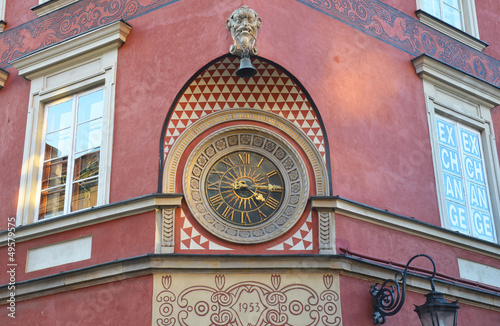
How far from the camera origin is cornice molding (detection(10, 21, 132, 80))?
A: 1148 cm

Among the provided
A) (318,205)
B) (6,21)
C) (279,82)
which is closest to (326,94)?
(279,82)

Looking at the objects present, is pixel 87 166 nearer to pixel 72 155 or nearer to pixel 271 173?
pixel 72 155

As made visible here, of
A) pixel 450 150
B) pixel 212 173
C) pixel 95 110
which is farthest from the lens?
pixel 450 150

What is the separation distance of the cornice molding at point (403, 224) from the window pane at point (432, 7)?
393 centimetres

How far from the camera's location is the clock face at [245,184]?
1028cm

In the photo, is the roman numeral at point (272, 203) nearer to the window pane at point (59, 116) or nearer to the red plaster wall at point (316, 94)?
the red plaster wall at point (316, 94)

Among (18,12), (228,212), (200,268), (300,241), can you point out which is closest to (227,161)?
(228,212)

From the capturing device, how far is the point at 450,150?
12406mm

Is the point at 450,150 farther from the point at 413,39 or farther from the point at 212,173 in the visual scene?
the point at 212,173

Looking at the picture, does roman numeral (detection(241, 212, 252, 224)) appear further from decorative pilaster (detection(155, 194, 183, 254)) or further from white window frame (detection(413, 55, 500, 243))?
white window frame (detection(413, 55, 500, 243))

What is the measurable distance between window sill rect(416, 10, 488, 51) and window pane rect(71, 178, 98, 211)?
18.9 feet

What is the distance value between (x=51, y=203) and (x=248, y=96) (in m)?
3.13

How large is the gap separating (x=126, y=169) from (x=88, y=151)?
90 centimetres

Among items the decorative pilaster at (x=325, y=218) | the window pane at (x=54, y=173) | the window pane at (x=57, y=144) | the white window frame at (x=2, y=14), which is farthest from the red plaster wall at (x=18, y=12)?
the decorative pilaster at (x=325, y=218)
